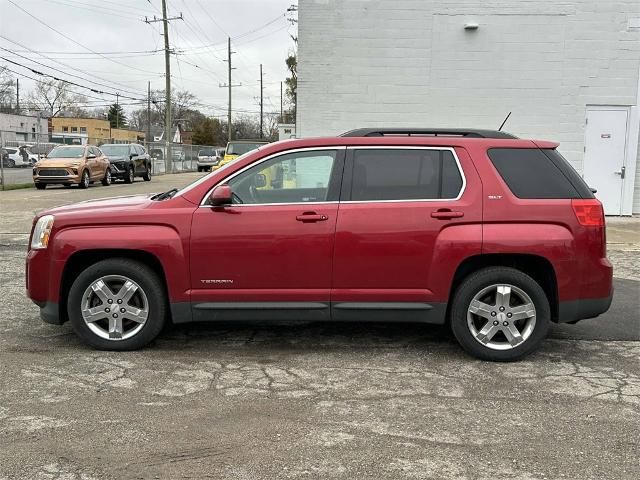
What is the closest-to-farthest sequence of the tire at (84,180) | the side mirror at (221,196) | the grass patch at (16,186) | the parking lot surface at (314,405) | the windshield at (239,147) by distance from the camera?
1. the parking lot surface at (314,405)
2. the side mirror at (221,196)
3. the windshield at (239,147)
4. the grass patch at (16,186)
5. the tire at (84,180)

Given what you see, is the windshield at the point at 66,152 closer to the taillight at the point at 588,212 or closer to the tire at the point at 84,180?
the tire at the point at 84,180

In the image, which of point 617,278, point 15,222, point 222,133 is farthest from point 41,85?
point 617,278

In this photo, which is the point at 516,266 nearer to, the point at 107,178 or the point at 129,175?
the point at 107,178

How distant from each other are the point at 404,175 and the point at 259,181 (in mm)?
1178

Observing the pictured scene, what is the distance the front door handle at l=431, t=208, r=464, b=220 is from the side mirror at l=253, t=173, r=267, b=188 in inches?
54.1

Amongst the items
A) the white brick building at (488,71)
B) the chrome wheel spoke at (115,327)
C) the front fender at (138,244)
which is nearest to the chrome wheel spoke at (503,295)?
the front fender at (138,244)

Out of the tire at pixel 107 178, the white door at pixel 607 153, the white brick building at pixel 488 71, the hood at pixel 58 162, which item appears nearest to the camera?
the white brick building at pixel 488 71

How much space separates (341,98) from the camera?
45.0 feet

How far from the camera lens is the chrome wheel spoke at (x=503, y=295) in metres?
4.71

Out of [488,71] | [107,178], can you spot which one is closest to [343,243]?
[488,71]

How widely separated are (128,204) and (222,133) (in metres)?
93.1

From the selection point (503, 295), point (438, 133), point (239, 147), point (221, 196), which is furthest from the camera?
point (239, 147)

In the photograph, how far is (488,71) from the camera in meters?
13.6

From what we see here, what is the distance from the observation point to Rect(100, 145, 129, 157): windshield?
25.9 metres
